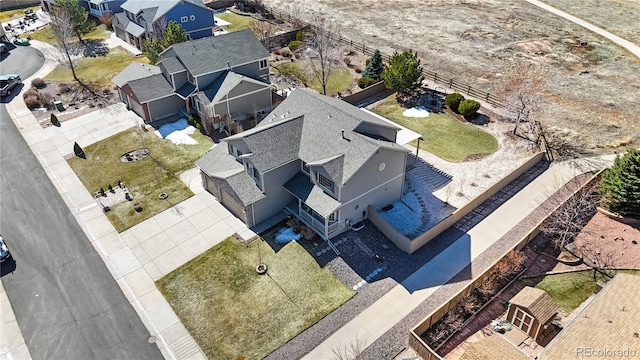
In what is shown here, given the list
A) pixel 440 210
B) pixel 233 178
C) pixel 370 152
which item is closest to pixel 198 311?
pixel 233 178

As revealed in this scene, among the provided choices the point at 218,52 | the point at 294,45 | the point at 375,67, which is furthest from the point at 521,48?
the point at 218,52

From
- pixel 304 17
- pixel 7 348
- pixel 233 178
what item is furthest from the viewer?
pixel 304 17

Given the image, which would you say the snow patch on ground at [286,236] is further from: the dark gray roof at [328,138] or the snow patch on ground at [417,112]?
the snow patch on ground at [417,112]

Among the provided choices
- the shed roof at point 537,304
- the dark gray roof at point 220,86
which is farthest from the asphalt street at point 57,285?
the shed roof at point 537,304

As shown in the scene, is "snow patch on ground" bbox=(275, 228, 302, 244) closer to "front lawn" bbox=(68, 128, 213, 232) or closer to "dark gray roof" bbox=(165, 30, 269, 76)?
"front lawn" bbox=(68, 128, 213, 232)

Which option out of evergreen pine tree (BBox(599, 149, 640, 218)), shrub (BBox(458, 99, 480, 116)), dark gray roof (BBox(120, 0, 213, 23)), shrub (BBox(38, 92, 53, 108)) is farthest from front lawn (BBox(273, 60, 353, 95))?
evergreen pine tree (BBox(599, 149, 640, 218))

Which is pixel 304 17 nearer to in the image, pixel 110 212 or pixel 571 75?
pixel 571 75

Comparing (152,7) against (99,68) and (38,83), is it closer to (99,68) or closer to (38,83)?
(99,68)
